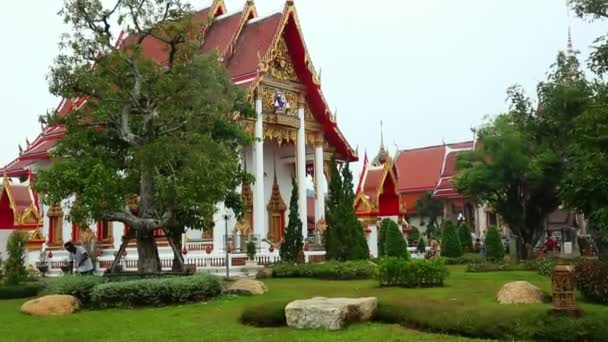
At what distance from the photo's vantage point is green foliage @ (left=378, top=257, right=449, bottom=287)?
14.2 metres

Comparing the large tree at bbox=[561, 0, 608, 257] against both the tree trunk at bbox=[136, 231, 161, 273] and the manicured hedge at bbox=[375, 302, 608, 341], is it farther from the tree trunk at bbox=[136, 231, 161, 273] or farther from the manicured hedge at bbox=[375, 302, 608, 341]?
the tree trunk at bbox=[136, 231, 161, 273]

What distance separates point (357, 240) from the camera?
66.1 feet

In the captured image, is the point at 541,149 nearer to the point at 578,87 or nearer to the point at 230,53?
the point at 578,87

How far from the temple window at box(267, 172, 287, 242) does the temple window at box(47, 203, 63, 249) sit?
27.8 ft

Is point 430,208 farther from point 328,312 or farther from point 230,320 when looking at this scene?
point 328,312

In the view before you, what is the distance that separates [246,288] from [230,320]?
3.48 metres

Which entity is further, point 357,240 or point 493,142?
point 493,142

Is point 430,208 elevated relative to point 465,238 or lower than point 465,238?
elevated

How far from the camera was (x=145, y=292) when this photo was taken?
40.0 feet

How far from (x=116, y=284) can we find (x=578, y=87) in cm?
1555

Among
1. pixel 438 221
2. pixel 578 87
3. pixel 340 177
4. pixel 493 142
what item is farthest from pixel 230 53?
pixel 438 221

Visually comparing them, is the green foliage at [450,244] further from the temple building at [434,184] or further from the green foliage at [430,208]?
the green foliage at [430,208]

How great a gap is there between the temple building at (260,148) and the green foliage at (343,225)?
2592 millimetres

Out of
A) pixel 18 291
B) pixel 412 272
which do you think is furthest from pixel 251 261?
pixel 412 272
